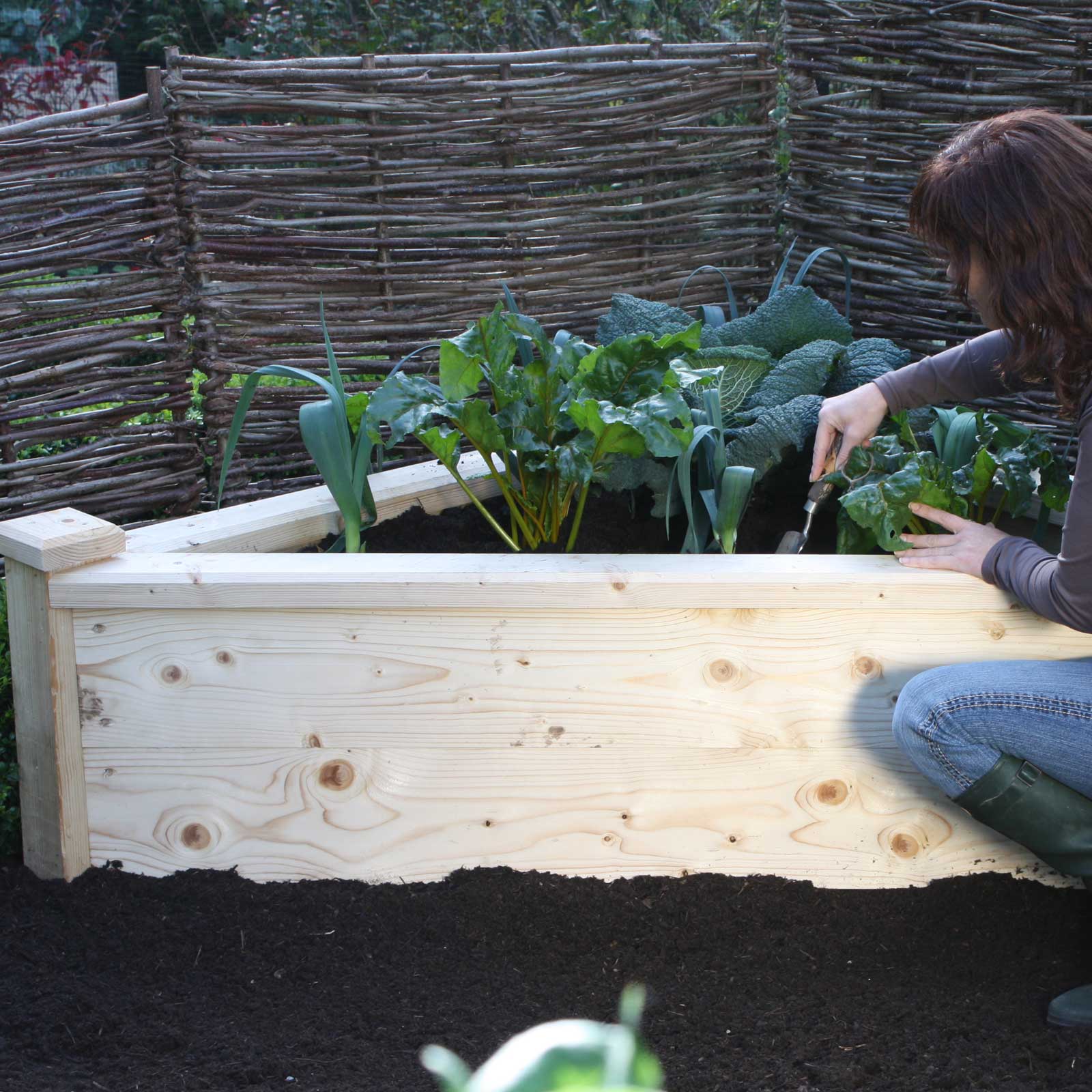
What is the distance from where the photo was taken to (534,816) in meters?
1.84

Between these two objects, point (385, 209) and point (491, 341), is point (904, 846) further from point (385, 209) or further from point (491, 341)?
point (385, 209)

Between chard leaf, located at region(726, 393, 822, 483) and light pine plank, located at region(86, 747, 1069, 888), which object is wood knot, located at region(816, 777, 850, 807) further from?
chard leaf, located at region(726, 393, 822, 483)

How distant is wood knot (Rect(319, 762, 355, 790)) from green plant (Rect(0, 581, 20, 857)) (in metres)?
0.59

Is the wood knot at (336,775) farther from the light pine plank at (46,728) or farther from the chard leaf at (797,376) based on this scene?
the chard leaf at (797,376)

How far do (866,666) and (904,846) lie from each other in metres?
0.32

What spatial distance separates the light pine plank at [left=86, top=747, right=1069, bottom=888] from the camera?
1817 mm

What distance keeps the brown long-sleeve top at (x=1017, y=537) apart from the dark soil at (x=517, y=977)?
539mm

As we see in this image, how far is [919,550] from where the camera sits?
179 cm

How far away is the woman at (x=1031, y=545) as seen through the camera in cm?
151

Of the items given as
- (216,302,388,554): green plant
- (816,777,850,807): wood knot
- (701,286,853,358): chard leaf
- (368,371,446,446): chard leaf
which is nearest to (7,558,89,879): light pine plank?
(216,302,388,554): green plant

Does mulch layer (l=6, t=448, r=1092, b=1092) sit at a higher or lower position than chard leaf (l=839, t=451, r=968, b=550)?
lower

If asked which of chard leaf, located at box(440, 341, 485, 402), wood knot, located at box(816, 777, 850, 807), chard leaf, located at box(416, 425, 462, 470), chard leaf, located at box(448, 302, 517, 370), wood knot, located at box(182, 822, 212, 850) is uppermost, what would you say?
chard leaf, located at box(448, 302, 517, 370)

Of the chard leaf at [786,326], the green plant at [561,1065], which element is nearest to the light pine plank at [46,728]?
the chard leaf at [786,326]

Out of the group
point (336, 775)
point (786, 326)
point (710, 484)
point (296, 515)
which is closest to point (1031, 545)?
point (710, 484)
